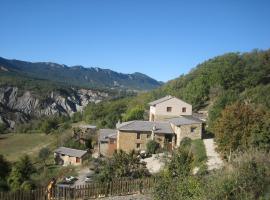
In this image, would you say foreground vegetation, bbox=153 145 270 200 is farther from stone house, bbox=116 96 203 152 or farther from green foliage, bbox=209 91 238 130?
stone house, bbox=116 96 203 152

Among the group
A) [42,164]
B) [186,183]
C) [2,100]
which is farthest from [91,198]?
[2,100]

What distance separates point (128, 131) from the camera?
5175cm

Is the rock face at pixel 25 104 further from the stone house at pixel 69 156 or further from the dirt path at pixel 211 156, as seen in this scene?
the dirt path at pixel 211 156

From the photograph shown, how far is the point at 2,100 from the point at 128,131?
14126 cm

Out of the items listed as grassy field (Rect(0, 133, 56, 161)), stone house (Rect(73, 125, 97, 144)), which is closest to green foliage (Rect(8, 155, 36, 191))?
stone house (Rect(73, 125, 97, 144))

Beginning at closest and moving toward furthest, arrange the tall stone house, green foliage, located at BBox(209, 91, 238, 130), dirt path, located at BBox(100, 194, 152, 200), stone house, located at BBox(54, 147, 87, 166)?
dirt path, located at BBox(100, 194, 152, 200), green foliage, located at BBox(209, 91, 238, 130), the tall stone house, stone house, located at BBox(54, 147, 87, 166)

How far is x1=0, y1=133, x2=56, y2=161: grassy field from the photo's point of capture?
80631mm

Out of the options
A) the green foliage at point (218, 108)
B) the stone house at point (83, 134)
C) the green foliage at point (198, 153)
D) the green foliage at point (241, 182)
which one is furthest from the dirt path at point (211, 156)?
the stone house at point (83, 134)

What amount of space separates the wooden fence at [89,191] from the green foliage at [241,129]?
403 inches

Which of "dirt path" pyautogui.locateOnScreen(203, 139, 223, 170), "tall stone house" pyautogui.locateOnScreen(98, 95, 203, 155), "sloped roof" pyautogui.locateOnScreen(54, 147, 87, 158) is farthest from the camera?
"sloped roof" pyautogui.locateOnScreen(54, 147, 87, 158)

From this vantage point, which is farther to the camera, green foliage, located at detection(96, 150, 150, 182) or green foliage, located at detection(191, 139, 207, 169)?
green foliage, located at detection(191, 139, 207, 169)

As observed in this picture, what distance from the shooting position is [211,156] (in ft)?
127

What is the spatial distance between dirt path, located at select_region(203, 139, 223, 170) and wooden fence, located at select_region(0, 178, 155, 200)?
31.5ft

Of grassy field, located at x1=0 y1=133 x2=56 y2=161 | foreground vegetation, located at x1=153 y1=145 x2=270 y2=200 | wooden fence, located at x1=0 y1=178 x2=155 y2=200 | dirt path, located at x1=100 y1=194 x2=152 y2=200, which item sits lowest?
grassy field, located at x1=0 y1=133 x2=56 y2=161
